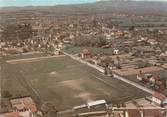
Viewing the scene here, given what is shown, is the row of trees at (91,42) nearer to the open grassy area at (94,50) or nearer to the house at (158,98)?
the open grassy area at (94,50)

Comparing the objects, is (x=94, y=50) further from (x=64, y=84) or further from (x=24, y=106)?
(x=24, y=106)

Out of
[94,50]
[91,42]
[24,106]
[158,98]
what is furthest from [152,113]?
[91,42]

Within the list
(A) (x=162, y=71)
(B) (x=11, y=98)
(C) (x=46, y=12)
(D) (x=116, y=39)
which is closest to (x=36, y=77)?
(B) (x=11, y=98)

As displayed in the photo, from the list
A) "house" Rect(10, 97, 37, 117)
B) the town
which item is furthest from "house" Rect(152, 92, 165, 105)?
"house" Rect(10, 97, 37, 117)

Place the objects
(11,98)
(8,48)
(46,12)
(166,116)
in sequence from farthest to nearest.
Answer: (46,12) → (8,48) → (11,98) → (166,116)

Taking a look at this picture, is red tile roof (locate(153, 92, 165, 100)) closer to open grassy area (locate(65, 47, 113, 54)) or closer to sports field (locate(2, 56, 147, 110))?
sports field (locate(2, 56, 147, 110))

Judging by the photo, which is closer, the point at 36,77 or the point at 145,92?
the point at 145,92

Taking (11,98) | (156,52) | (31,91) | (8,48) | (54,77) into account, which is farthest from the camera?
(156,52)

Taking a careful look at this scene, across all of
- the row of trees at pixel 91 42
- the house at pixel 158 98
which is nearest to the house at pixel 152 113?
the house at pixel 158 98

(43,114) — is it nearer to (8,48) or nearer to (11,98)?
(11,98)
